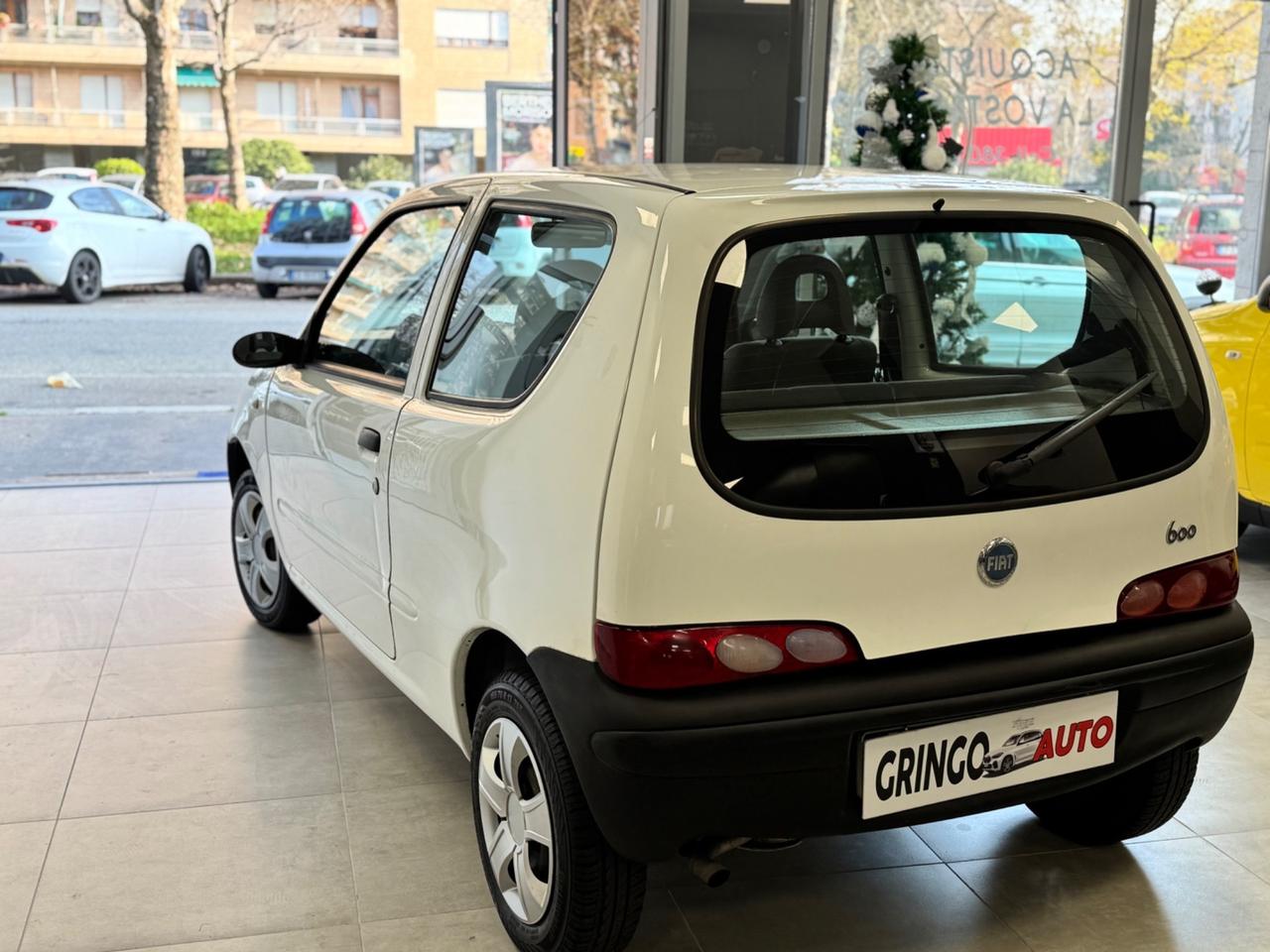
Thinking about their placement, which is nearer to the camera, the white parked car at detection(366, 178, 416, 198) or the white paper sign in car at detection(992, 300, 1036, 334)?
the white paper sign in car at detection(992, 300, 1036, 334)

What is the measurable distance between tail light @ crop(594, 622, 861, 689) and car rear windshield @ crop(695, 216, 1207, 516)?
186 millimetres

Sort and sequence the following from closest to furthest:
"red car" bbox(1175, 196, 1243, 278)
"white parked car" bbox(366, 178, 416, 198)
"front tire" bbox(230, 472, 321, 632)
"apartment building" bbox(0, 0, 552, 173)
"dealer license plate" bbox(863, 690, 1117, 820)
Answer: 1. "dealer license plate" bbox(863, 690, 1117, 820)
2. "front tire" bbox(230, 472, 321, 632)
3. "apartment building" bbox(0, 0, 552, 173)
4. "white parked car" bbox(366, 178, 416, 198)
5. "red car" bbox(1175, 196, 1243, 278)

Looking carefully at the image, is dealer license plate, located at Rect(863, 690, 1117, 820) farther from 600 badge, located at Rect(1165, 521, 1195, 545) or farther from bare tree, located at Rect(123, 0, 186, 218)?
bare tree, located at Rect(123, 0, 186, 218)

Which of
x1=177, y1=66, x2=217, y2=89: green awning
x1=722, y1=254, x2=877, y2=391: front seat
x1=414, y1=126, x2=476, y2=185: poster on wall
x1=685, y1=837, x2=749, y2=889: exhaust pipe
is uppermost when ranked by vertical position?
x1=177, y1=66, x2=217, y2=89: green awning

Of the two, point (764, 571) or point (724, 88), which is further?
point (724, 88)

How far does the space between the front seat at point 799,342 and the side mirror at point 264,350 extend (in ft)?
4.88

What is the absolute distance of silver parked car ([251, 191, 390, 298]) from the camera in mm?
6992

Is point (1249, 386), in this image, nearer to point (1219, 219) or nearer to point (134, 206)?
point (1219, 219)

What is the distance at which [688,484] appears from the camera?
6.06 feet

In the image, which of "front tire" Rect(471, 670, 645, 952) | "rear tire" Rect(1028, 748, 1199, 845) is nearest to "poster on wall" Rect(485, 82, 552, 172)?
"rear tire" Rect(1028, 748, 1199, 845)

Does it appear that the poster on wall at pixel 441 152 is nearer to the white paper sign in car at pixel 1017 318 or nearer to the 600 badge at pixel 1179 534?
the white paper sign in car at pixel 1017 318

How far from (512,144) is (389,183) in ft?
2.26

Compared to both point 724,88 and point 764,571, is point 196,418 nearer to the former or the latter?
point 724,88

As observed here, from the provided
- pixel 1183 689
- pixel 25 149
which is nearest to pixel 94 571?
pixel 25 149
